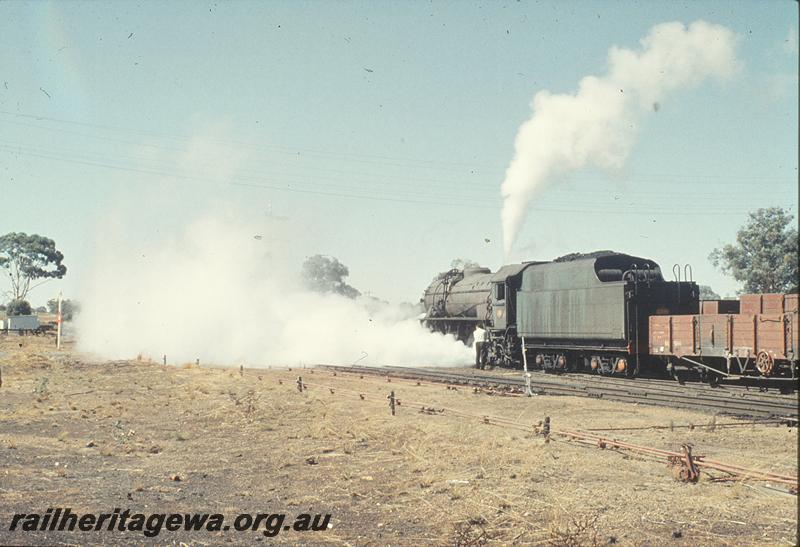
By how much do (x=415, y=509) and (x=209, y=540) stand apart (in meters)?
2.39

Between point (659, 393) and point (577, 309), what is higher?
point (577, 309)

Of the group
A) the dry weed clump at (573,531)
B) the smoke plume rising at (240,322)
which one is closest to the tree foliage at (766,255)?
the smoke plume rising at (240,322)

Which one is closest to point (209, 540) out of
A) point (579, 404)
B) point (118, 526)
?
point (118, 526)

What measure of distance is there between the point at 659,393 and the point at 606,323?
543 centimetres

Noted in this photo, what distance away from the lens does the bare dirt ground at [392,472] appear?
7.30 m

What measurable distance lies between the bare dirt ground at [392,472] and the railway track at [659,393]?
0.87 m

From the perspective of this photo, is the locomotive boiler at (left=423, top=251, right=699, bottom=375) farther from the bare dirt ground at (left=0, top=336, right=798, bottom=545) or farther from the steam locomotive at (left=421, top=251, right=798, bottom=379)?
the bare dirt ground at (left=0, top=336, right=798, bottom=545)

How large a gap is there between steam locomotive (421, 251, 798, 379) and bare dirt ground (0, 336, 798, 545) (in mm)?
5060

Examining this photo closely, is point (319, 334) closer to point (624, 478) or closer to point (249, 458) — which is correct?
point (249, 458)

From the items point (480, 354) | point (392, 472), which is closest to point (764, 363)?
point (392, 472)

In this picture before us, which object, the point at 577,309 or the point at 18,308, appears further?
the point at 18,308

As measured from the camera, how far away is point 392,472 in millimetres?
10141

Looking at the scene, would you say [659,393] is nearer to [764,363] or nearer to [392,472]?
[764,363]

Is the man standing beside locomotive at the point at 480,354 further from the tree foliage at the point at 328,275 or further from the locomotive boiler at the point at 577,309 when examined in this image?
the tree foliage at the point at 328,275
